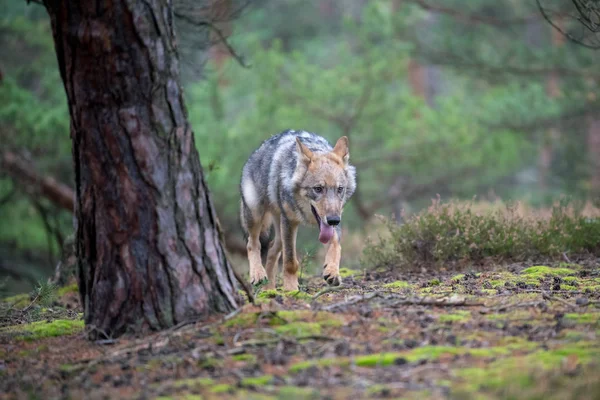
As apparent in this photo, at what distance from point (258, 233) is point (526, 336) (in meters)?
4.55

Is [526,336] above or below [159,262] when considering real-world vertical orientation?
below

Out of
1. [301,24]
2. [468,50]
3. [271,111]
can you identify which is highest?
[301,24]

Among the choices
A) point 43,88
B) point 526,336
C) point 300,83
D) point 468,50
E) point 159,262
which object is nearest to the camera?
point 526,336

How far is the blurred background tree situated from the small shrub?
602 cm

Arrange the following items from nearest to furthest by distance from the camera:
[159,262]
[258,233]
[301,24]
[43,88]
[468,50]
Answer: [159,262]
[258,233]
[43,88]
[468,50]
[301,24]

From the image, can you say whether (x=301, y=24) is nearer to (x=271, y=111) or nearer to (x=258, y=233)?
(x=271, y=111)

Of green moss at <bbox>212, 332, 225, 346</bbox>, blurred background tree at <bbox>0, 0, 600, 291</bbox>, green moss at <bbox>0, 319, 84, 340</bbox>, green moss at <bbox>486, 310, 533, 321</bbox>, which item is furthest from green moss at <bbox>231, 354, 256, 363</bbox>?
blurred background tree at <bbox>0, 0, 600, 291</bbox>

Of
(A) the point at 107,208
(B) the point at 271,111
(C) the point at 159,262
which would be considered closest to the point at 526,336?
(C) the point at 159,262

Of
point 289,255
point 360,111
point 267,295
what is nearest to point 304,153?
point 289,255

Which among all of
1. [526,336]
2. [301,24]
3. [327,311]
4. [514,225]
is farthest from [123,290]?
[301,24]

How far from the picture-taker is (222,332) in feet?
16.2

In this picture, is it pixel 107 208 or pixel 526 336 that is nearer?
pixel 526 336

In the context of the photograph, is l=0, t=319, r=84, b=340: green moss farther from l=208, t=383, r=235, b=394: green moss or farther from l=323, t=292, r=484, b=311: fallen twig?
l=208, t=383, r=235, b=394: green moss

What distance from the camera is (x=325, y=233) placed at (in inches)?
300
